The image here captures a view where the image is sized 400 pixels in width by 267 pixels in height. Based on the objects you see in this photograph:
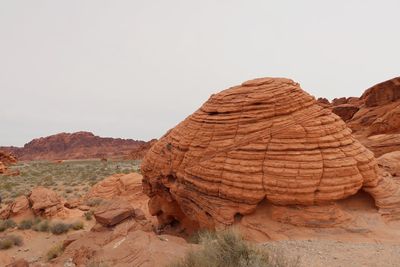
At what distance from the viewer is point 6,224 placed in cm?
1416

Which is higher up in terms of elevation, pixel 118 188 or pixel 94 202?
pixel 118 188

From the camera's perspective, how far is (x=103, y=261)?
311 inches

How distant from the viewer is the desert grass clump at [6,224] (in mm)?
13870

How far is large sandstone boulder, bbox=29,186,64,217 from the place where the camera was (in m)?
15.5

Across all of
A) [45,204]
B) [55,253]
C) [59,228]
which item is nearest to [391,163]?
[55,253]

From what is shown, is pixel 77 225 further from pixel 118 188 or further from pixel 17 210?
pixel 118 188

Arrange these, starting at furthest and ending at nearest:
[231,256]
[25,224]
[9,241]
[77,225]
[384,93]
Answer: [384,93] → [77,225] → [25,224] → [9,241] → [231,256]

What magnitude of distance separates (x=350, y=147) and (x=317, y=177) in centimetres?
171

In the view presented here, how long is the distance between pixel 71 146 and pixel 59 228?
Answer: 96.4 m

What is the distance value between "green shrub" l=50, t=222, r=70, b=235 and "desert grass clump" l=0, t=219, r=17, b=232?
2.04 m

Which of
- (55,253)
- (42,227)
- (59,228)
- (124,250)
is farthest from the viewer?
(42,227)

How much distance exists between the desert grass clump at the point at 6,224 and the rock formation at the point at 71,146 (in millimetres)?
81097

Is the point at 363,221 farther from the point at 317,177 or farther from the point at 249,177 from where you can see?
the point at 249,177

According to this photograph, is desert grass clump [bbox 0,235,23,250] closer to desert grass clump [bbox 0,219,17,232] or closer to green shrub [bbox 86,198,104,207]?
desert grass clump [bbox 0,219,17,232]
